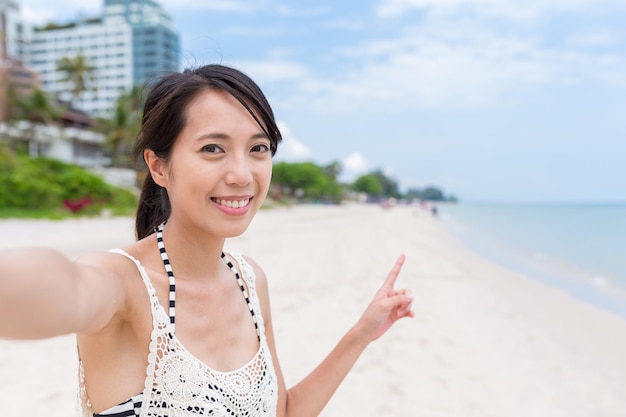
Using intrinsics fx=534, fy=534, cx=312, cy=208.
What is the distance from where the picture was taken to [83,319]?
40.1 inches

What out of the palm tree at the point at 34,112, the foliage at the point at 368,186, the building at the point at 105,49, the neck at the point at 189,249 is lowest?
the foliage at the point at 368,186

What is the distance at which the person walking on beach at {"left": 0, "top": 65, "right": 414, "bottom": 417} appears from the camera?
1290 mm

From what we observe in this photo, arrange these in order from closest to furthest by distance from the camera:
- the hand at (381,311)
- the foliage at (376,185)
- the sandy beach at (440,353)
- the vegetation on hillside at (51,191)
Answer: the hand at (381,311), the sandy beach at (440,353), the vegetation on hillside at (51,191), the foliage at (376,185)

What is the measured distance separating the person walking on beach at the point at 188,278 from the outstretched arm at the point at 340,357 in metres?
0.27

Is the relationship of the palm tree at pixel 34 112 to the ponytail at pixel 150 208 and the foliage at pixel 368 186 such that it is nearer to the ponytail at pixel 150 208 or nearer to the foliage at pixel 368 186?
the ponytail at pixel 150 208

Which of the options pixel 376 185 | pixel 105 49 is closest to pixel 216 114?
pixel 105 49

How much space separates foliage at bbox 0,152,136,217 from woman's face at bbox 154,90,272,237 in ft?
74.3

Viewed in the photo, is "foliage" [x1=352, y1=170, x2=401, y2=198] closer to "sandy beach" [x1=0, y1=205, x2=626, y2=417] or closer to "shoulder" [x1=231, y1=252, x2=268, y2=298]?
"sandy beach" [x1=0, y1=205, x2=626, y2=417]

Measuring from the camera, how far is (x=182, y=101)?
1.36m

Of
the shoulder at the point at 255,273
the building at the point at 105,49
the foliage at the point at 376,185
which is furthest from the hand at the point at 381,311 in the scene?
the foliage at the point at 376,185

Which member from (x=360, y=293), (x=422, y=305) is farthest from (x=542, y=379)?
(x=360, y=293)

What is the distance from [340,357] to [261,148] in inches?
32.8

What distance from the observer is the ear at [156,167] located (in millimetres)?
1445

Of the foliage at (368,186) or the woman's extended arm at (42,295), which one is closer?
the woman's extended arm at (42,295)
